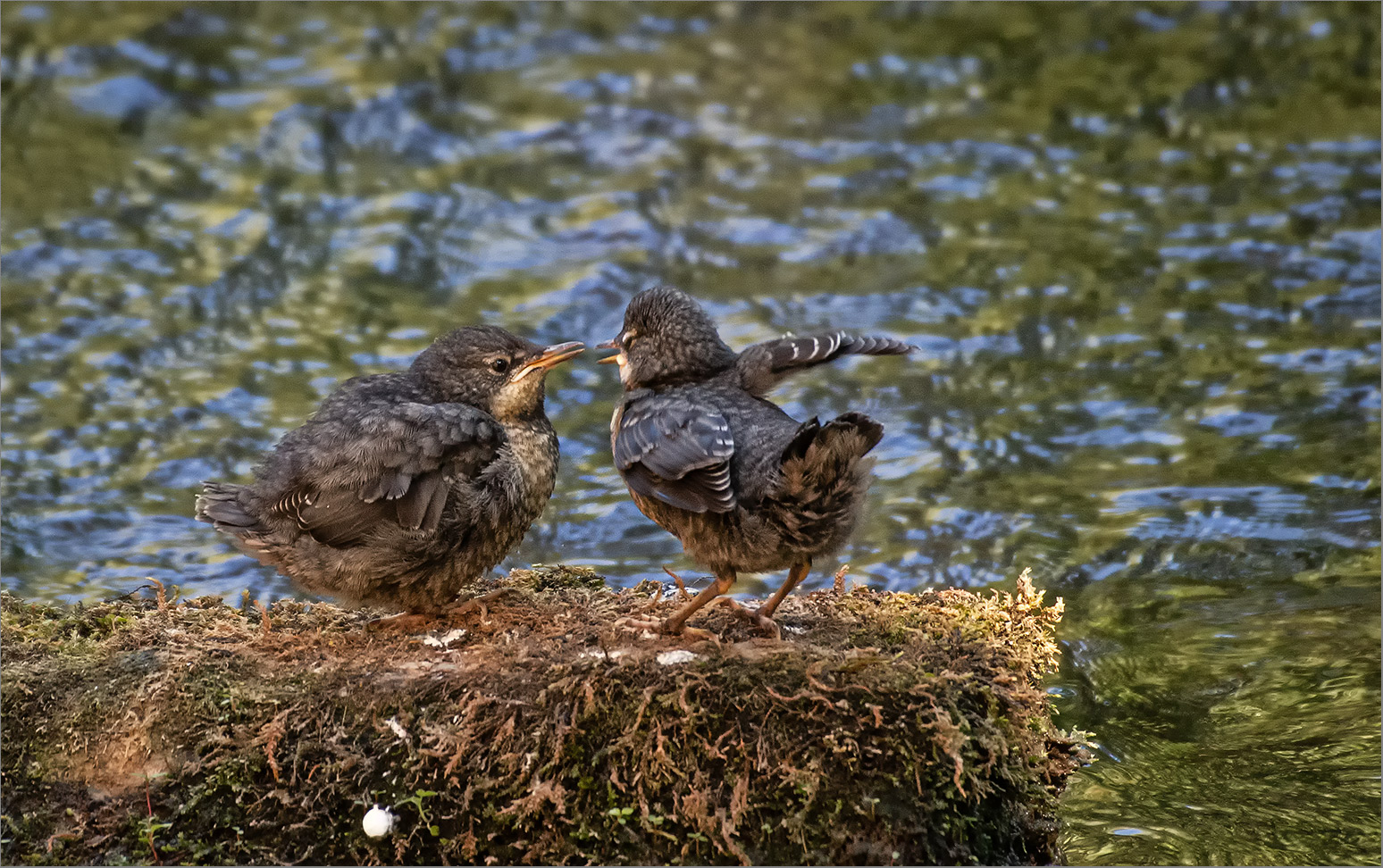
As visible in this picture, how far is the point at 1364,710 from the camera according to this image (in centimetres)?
618

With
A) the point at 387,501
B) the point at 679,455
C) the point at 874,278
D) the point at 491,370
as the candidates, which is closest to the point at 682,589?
the point at 679,455

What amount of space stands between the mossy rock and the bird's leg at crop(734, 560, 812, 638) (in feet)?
0.52

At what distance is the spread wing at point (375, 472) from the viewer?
5.04 meters

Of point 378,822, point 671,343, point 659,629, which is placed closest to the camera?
point 378,822

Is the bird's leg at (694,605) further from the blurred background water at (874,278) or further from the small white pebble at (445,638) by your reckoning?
the blurred background water at (874,278)

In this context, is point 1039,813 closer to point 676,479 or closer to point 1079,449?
point 676,479

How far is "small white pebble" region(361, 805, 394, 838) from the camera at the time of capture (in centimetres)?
421

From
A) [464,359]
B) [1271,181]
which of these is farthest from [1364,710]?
[1271,181]

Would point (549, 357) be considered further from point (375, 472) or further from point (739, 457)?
point (739, 457)

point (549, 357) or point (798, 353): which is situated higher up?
point (798, 353)

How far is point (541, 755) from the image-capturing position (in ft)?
14.1

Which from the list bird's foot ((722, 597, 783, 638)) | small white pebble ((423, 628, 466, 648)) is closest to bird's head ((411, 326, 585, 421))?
small white pebble ((423, 628, 466, 648))

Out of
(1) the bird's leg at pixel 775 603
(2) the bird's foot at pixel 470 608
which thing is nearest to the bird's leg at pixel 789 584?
(1) the bird's leg at pixel 775 603

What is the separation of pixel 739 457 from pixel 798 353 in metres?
0.56
